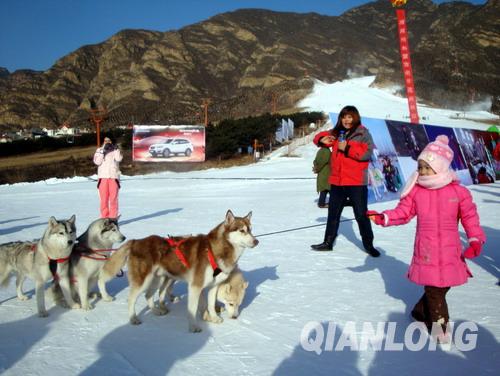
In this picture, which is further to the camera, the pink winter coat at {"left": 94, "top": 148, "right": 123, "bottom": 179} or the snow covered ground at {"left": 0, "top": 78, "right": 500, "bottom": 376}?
the pink winter coat at {"left": 94, "top": 148, "right": 123, "bottom": 179}

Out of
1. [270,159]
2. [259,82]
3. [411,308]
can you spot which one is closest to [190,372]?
[411,308]

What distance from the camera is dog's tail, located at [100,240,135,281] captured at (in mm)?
4304

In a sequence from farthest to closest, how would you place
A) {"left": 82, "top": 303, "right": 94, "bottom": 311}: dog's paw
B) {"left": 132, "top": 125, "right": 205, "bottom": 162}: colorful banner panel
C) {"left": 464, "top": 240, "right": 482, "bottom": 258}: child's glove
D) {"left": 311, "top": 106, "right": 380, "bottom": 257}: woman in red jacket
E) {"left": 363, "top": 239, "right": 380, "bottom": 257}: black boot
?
{"left": 132, "top": 125, "right": 205, "bottom": 162}: colorful banner panel → {"left": 363, "top": 239, "right": 380, "bottom": 257}: black boot → {"left": 311, "top": 106, "right": 380, "bottom": 257}: woman in red jacket → {"left": 82, "top": 303, "right": 94, "bottom": 311}: dog's paw → {"left": 464, "top": 240, "right": 482, "bottom": 258}: child's glove

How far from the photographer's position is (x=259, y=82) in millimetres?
147375

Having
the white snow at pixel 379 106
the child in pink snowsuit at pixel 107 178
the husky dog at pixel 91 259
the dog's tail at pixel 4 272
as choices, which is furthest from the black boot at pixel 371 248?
the white snow at pixel 379 106

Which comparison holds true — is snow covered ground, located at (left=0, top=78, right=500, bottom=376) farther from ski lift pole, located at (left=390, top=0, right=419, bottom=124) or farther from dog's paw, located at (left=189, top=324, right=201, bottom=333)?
ski lift pole, located at (left=390, top=0, right=419, bottom=124)

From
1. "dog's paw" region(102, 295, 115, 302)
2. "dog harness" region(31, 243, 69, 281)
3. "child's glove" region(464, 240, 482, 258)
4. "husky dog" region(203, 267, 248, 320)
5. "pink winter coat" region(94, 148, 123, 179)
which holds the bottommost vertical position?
"dog's paw" region(102, 295, 115, 302)

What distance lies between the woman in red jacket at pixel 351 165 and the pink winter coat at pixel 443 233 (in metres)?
2.39

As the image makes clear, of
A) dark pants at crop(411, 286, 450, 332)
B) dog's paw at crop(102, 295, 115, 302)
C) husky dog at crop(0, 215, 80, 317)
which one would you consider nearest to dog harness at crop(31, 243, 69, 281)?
husky dog at crop(0, 215, 80, 317)

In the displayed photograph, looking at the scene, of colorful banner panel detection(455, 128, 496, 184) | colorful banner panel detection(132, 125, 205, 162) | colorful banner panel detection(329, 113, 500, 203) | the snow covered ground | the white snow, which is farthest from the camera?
the white snow

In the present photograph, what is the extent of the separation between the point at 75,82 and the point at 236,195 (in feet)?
624

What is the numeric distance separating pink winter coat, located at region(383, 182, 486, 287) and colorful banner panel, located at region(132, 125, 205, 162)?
99.6 ft

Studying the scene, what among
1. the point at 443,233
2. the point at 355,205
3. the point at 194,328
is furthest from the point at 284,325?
the point at 355,205

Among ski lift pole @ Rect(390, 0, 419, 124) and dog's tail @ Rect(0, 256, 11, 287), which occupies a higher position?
ski lift pole @ Rect(390, 0, 419, 124)
